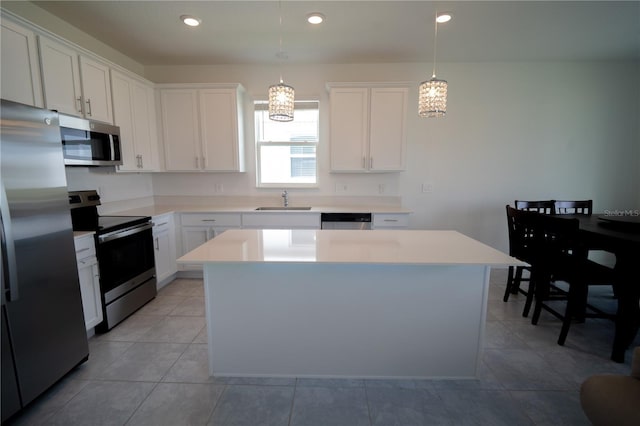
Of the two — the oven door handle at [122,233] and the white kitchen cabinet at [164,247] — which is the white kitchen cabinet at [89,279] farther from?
the white kitchen cabinet at [164,247]

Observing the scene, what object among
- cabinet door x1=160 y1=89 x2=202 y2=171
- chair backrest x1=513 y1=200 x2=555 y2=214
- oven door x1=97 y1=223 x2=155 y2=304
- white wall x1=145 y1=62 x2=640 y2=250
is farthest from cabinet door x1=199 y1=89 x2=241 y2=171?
chair backrest x1=513 y1=200 x2=555 y2=214

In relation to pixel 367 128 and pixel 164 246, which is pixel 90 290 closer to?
pixel 164 246

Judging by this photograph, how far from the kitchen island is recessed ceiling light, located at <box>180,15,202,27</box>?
2.17 meters

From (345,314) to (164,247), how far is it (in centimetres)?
244

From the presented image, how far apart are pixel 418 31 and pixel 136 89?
3.17 metres

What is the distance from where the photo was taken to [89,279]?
216 cm

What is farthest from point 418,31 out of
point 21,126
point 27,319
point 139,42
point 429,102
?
point 27,319

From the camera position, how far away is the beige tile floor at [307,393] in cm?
152

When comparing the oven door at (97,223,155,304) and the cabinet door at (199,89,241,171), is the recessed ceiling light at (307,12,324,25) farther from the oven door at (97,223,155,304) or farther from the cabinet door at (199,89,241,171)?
the oven door at (97,223,155,304)

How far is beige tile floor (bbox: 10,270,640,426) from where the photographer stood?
152 centimetres

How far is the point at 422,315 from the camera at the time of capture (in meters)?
1.73

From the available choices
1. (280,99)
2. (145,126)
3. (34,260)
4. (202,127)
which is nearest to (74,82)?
(145,126)

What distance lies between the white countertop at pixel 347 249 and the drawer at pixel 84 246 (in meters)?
1.07

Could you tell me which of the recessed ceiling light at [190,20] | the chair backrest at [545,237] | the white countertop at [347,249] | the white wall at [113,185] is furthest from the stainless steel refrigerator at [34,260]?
the chair backrest at [545,237]
